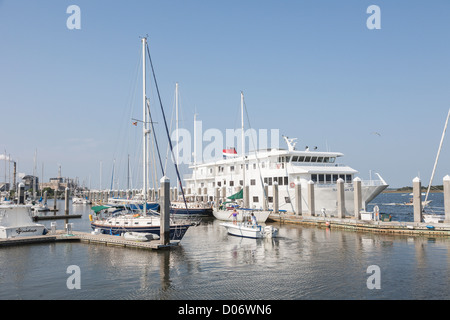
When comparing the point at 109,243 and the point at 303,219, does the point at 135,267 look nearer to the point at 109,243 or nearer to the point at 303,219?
the point at 109,243

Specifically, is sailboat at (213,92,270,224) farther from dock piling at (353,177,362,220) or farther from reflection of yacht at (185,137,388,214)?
dock piling at (353,177,362,220)

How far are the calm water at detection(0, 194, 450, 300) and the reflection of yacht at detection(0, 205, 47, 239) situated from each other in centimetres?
269

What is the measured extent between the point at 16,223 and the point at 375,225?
30.7 m

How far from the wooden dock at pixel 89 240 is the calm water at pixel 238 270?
0.74m

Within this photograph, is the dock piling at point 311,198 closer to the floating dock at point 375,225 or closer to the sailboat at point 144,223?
the floating dock at point 375,225

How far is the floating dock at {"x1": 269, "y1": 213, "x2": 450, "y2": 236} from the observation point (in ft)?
90.6

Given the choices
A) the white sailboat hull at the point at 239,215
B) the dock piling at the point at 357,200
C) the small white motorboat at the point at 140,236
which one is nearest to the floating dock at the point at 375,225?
the dock piling at the point at 357,200

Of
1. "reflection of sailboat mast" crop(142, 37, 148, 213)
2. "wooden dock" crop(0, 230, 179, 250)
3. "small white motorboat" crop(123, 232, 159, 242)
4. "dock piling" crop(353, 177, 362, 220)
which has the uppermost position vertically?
"reflection of sailboat mast" crop(142, 37, 148, 213)

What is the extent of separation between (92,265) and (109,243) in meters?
6.21

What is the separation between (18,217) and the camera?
91.0 feet

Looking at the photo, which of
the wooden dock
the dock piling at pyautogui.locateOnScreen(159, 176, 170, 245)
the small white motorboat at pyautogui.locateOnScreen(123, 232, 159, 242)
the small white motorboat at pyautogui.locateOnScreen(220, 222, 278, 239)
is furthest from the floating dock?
the dock piling at pyautogui.locateOnScreen(159, 176, 170, 245)
